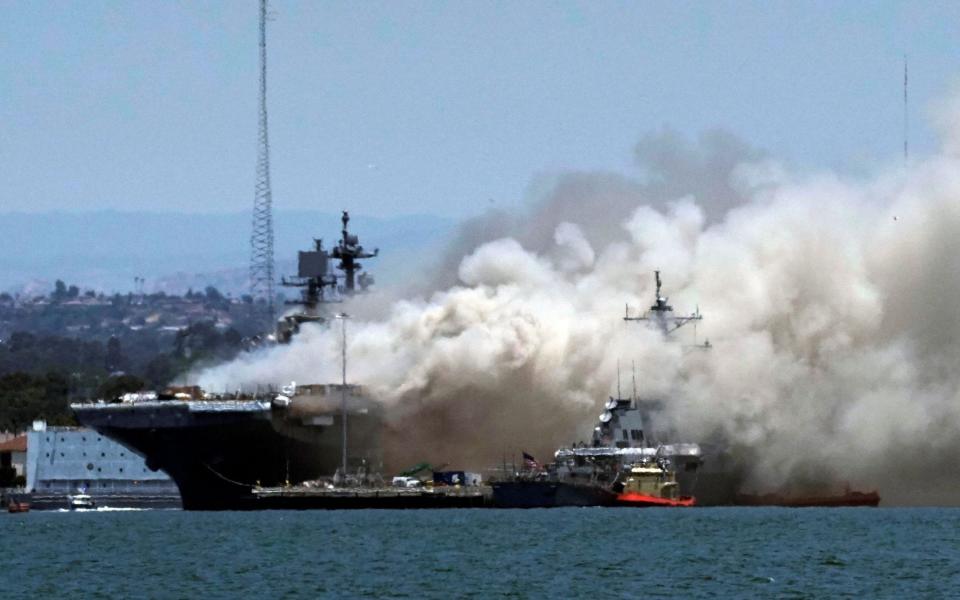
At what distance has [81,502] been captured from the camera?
13888 centimetres

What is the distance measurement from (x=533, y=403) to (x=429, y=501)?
1304 centimetres

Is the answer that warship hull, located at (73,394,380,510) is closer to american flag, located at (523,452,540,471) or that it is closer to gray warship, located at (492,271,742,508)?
american flag, located at (523,452,540,471)

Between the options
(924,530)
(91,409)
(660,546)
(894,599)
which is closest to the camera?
(894,599)

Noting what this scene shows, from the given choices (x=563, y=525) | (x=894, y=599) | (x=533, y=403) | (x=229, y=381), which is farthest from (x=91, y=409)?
(x=894, y=599)

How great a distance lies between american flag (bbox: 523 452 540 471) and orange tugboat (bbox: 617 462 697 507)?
4.92 meters

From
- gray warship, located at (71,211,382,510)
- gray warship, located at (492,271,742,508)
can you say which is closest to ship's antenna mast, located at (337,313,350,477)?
gray warship, located at (71,211,382,510)

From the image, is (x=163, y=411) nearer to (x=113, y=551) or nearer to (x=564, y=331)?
(x=564, y=331)

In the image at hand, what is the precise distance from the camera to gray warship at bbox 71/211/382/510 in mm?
114188

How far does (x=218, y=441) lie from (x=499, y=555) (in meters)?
39.2

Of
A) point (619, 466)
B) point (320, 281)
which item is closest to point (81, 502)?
point (320, 281)

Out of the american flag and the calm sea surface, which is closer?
the calm sea surface

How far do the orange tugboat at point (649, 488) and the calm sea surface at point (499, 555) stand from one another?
15.3ft

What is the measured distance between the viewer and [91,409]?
116 metres

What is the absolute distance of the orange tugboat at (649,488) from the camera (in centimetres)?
11369
